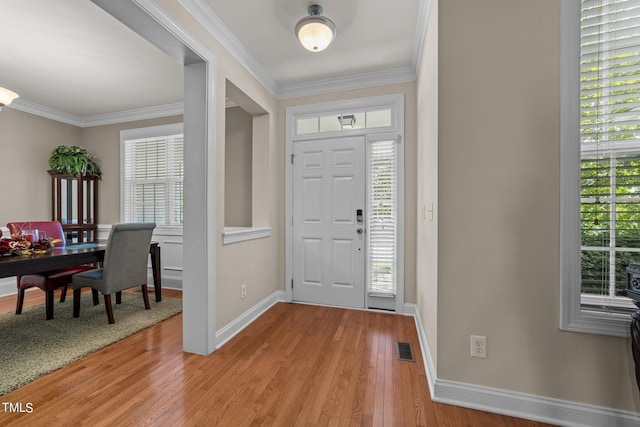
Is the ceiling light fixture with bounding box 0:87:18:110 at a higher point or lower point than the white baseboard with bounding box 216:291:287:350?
higher

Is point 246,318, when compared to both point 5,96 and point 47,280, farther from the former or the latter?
point 5,96

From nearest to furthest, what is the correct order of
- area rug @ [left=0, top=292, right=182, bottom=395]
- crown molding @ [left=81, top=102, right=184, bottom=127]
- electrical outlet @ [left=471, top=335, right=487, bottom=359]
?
electrical outlet @ [left=471, top=335, right=487, bottom=359], area rug @ [left=0, top=292, right=182, bottom=395], crown molding @ [left=81, top=102, right=184, bottom=127]

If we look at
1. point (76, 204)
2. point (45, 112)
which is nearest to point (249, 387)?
point (76, 204)

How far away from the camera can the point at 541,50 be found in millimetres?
1452

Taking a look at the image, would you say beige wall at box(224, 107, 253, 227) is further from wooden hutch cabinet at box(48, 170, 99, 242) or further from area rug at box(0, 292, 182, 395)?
wooden hutch cabinet at box(48, 170, 99, 242)

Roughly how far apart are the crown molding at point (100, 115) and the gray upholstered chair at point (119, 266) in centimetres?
203

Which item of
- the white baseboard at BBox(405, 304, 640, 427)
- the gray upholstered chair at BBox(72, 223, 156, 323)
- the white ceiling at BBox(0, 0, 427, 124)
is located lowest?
the white baseboard at BBox(405, 304, 640, 427)

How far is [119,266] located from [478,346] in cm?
312

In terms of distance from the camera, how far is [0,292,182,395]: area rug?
6.29 feet

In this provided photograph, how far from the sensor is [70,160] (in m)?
3.97

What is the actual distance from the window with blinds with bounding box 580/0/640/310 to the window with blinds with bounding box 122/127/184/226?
170 inches

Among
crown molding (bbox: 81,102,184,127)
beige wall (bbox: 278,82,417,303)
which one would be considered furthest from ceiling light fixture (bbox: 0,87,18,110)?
beige wall (bbox: 278,82,417,303)

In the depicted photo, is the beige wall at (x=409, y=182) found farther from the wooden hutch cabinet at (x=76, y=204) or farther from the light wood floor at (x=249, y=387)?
the wooden hutch cabinet at (x=76, y=204)

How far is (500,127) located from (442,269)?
87 centimetres
